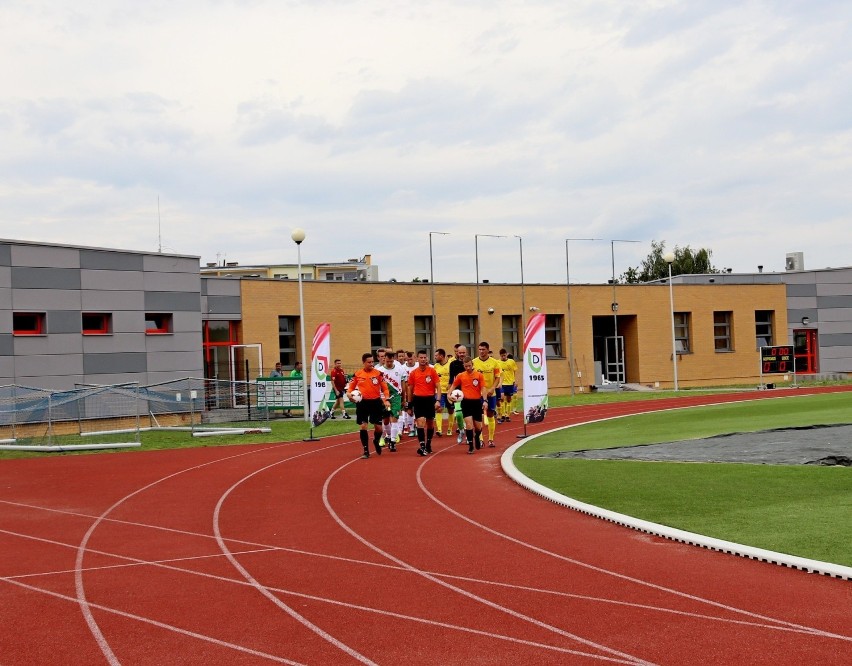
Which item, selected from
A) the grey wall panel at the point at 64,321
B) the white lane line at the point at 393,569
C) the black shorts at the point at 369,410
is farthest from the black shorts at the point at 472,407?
the grey wall panel at the point at 64,321

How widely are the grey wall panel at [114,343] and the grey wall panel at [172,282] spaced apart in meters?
1.66

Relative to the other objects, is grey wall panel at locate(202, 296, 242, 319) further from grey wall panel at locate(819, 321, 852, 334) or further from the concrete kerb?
grey wall panel at locate(819, 321, 852, 334)

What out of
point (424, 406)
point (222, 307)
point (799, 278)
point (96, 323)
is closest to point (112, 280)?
point (96, 323)

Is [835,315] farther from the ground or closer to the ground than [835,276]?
closer to the ground

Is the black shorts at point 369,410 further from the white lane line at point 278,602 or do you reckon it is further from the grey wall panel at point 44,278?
the grey wall panel at point 44,278

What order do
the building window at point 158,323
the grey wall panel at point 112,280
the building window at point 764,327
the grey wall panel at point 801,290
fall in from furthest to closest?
the grey wall panel at point 801,290, the building window at point 764,327, the building window at point 158,323, the grey wall panel at point 112,280

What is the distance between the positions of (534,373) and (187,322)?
1547 centimetres

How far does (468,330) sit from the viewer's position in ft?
144

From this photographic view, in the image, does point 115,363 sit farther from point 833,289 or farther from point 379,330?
point 833,289

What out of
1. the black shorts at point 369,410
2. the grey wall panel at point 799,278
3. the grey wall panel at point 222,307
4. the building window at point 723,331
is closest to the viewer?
the black shorts at point 369,410

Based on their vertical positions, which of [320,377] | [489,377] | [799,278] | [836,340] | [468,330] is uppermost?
[799,278]

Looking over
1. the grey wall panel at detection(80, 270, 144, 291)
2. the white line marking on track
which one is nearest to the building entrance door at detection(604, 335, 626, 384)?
the grey wall panel at detection(80, 270, 144, 291)

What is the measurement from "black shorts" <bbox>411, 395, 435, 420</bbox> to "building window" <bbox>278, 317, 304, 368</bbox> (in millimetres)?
18309

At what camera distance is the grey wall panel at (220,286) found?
35.7 metres
